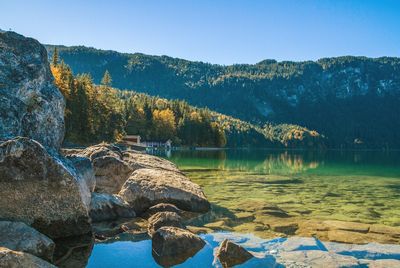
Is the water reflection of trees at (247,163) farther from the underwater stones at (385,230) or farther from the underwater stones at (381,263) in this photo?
the underwater stones at (381,263)

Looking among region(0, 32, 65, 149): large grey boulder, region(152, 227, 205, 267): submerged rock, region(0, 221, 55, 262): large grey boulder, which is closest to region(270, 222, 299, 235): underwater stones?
region(152, 227, 205, 267): submerged rock

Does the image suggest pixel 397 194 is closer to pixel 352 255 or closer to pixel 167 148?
pixel 352 255

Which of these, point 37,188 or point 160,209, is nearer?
point 37,188

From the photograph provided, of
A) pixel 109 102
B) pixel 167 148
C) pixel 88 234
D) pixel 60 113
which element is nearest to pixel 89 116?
pixel 109 102

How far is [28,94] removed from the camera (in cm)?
1655

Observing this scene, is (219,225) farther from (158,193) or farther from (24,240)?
(24,240)

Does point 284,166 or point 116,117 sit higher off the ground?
point 116,117

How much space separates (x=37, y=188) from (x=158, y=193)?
7.57 metres

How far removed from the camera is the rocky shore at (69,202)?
11500mm

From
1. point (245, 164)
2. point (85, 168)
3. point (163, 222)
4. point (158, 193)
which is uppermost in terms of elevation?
point (85, 168)

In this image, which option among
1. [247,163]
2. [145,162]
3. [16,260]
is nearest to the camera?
[16,260]

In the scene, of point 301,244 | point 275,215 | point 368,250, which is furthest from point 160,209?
point 368,250

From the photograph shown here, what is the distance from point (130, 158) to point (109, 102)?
8659 centimetres

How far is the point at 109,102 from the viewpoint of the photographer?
362 ft
